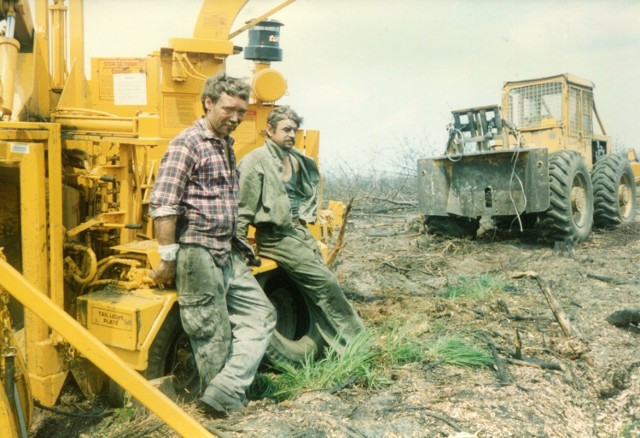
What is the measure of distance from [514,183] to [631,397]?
5.31 meters

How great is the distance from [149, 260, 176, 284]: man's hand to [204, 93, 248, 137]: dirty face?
73 centimetres

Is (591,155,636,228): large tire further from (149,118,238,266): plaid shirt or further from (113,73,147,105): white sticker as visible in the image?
(149,118,238,266): plaid shirt

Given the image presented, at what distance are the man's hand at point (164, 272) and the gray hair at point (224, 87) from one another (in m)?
0.88

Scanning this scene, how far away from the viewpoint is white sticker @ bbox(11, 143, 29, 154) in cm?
348

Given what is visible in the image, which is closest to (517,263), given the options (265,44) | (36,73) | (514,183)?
(514,183)

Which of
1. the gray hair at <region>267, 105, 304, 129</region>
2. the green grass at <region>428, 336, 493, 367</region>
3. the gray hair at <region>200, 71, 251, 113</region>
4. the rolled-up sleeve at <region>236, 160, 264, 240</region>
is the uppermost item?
the gray hair at <region>200, 71, 251, 113</region>

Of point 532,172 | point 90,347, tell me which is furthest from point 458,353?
Answer: point 532,172

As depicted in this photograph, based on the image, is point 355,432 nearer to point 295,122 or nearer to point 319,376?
point 319,376

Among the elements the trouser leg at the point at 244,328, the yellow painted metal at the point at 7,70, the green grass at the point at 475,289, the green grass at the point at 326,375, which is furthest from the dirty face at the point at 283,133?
the green grass at the point at 475,289

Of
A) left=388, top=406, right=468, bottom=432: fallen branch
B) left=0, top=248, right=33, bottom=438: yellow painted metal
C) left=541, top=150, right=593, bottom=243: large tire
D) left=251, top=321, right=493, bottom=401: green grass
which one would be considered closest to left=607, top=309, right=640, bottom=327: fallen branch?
left=251, top=321, right=493, bottom=401: green grass

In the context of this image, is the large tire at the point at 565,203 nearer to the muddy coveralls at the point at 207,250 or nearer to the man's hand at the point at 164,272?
the muddy coveralls at the point at 207,250

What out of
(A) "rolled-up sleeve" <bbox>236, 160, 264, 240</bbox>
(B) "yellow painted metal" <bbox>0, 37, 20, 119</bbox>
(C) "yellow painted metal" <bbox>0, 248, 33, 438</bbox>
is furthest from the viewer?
(A) "rolled-up sleeve" <bbox>236, 160, 264, 240</bbox>

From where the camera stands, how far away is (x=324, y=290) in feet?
15.4

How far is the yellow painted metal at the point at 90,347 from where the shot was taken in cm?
279
